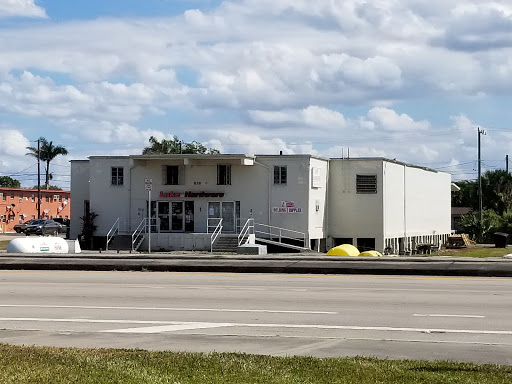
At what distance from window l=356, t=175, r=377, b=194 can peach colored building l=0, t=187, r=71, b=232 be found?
48.6m

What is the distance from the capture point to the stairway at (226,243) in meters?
49.8

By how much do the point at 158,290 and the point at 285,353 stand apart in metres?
9.50

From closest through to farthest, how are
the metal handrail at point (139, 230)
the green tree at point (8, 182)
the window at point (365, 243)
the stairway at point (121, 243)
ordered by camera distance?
the stairway at point (121, 243) < the metal handrail at point (139, 230) < the window at point (365, 243) < the green tree at point (8, 182)

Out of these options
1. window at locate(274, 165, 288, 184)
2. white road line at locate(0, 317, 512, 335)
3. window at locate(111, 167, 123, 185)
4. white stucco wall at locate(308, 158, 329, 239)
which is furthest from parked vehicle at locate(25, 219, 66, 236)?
white road line at locate(0, 317, 512, 335)

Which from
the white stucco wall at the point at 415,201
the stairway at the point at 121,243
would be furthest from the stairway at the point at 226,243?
the white stucco wall at the point at 415,201

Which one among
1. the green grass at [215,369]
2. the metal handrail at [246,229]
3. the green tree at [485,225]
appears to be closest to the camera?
the green grass at [215,369]

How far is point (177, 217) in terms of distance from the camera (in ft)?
174

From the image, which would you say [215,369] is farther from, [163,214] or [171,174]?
[171,174]

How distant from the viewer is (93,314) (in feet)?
53.3

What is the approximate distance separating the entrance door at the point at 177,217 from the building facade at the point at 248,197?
0.20 ft

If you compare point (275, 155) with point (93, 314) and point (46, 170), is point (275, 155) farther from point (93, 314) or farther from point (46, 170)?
point (46, 170)

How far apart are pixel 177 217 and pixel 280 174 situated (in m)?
6.69

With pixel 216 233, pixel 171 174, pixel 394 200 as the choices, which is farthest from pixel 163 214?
pixel 394 200

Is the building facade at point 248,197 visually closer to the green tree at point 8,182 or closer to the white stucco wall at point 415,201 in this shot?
the white stucco wall at point 415,201
